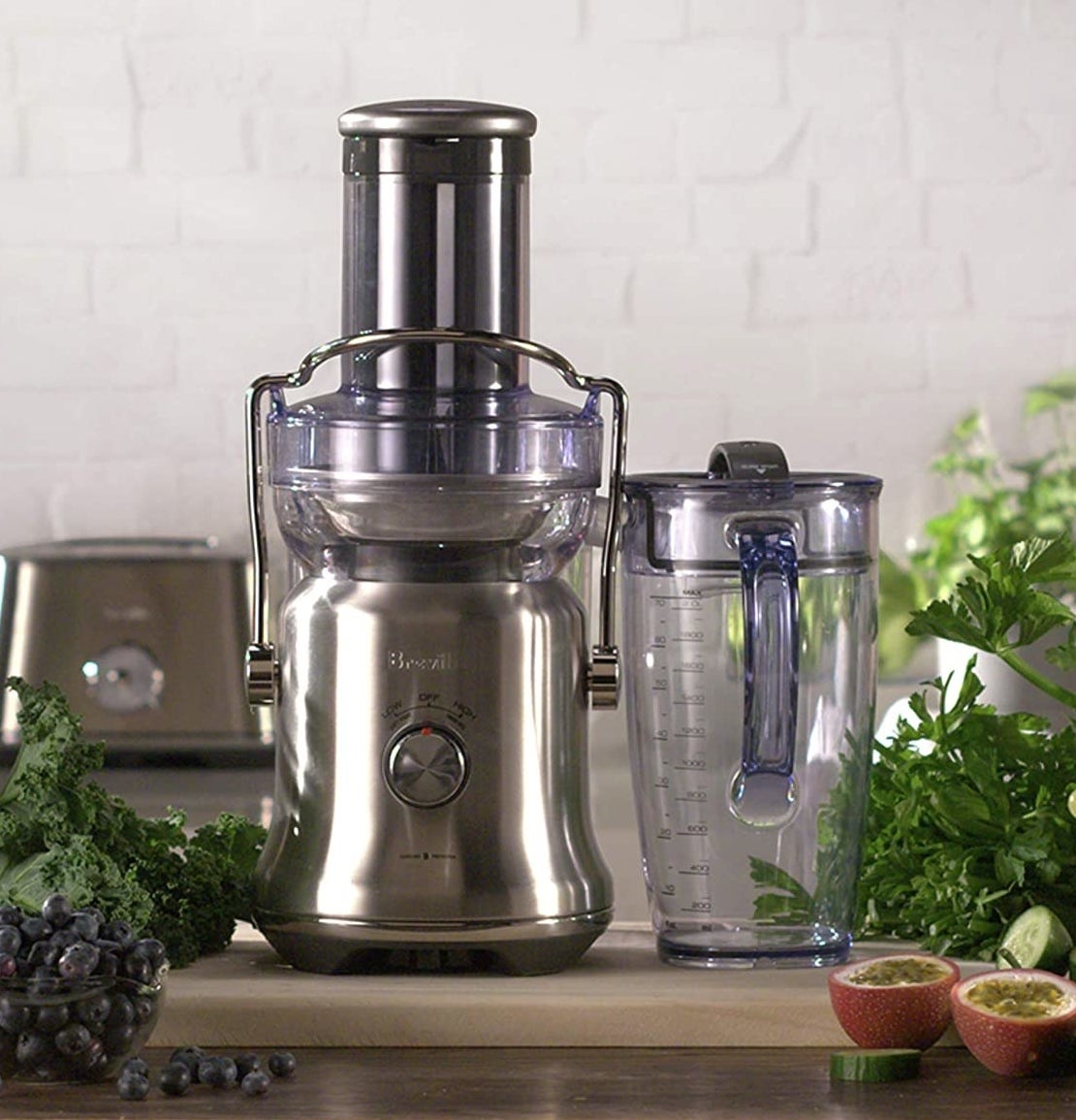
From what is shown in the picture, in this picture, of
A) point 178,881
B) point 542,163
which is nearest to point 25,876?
point 178,881

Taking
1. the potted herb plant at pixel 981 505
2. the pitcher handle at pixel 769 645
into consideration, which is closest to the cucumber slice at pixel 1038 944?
the pitcher handle at pixel 769 645

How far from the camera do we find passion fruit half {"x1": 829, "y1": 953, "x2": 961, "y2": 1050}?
859mm

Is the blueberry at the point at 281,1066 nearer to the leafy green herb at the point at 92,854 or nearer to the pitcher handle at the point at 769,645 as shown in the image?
the leafy green herb at the point at 92,854

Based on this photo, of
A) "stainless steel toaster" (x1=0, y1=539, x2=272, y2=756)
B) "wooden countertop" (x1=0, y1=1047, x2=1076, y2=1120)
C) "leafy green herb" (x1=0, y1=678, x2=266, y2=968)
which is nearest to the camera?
"wooden countertop" (x1=0, y1=1047, x2=1076, y2=1120)

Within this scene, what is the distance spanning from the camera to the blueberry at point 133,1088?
80 centimetres

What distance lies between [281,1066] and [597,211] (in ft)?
5.99

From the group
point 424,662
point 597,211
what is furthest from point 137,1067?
point 597,211

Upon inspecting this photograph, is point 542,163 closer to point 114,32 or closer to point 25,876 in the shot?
point 114,32

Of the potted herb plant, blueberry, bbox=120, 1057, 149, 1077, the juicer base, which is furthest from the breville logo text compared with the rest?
the potted herb plant

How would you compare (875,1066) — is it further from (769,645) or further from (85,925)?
(85,925)

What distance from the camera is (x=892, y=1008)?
0.86m

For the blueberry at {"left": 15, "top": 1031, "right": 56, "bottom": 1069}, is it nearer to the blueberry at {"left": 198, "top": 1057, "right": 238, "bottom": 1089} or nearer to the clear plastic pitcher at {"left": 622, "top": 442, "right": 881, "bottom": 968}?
the blueberry at {"left": 198, "top": 1057, "right": 238, "bottom": 1089}

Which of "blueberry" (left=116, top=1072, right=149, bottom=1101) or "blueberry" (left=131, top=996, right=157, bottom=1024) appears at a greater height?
"blueberry" (left=131, top=996, right=157, bottom=1024)

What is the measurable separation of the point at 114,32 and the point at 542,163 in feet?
1.82
